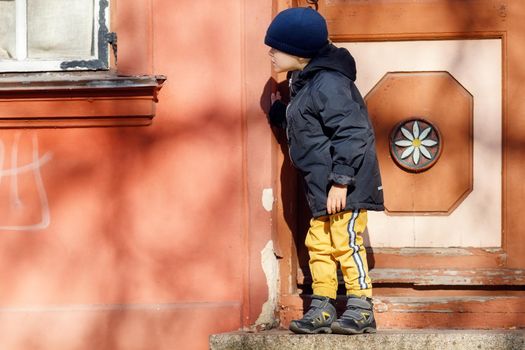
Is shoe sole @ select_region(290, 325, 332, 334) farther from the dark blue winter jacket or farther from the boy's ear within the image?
the boy's ear

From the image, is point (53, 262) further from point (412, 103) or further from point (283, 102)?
point (412, 103)

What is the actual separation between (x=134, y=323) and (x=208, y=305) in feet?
1.12

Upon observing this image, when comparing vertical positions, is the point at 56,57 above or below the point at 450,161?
above

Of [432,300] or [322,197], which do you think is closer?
[322,197]

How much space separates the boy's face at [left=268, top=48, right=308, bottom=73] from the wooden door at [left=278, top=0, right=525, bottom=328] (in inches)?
18.4

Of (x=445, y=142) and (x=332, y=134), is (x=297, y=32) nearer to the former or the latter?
(x=332, y=134)

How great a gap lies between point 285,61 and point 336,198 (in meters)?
0.64

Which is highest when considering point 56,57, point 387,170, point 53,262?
point 56,57

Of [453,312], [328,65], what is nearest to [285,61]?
[328,65]

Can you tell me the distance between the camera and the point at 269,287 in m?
5.62

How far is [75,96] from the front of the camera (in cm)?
568

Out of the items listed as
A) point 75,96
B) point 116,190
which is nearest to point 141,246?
point 116,190

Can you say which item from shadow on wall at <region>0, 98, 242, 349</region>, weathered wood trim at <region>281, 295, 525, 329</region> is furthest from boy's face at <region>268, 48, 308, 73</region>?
weathered wood trim at <region>281, 295, 525, 329</region>

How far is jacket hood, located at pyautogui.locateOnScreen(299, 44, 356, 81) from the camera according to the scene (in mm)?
5320
